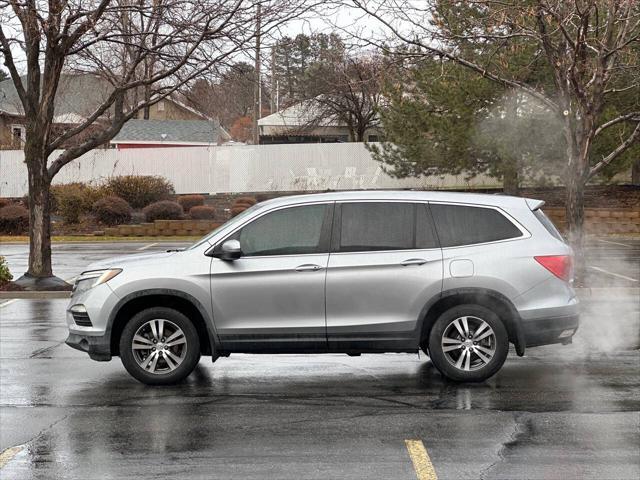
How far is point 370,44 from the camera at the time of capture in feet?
62.4

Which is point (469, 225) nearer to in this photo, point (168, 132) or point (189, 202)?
point (189, 202)

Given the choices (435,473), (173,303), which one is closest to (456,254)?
(173,303)

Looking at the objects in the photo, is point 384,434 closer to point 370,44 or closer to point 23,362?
point 23,362

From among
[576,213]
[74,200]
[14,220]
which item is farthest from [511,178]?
[14,220]

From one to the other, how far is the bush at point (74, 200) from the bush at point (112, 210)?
0.71m

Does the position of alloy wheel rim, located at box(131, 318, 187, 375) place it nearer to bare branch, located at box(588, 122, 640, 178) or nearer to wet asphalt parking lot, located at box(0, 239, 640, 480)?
wet asphalt parking lot, located at box(0, 239, 640, 480)

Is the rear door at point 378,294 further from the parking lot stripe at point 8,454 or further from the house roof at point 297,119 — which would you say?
the house roof at point 297,119

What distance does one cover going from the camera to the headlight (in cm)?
977

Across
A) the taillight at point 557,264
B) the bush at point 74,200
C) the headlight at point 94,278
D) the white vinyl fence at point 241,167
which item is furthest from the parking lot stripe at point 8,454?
the white vinyl fence at point 241,167

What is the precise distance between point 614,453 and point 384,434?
1700 millimetres

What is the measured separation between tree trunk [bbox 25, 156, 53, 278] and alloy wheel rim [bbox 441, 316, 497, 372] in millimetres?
11339

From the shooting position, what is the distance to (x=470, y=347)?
9.61 m

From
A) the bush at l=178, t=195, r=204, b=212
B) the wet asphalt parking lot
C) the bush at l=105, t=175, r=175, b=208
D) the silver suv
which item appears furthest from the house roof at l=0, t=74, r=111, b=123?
the silver suv

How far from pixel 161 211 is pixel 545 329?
28.2 m
